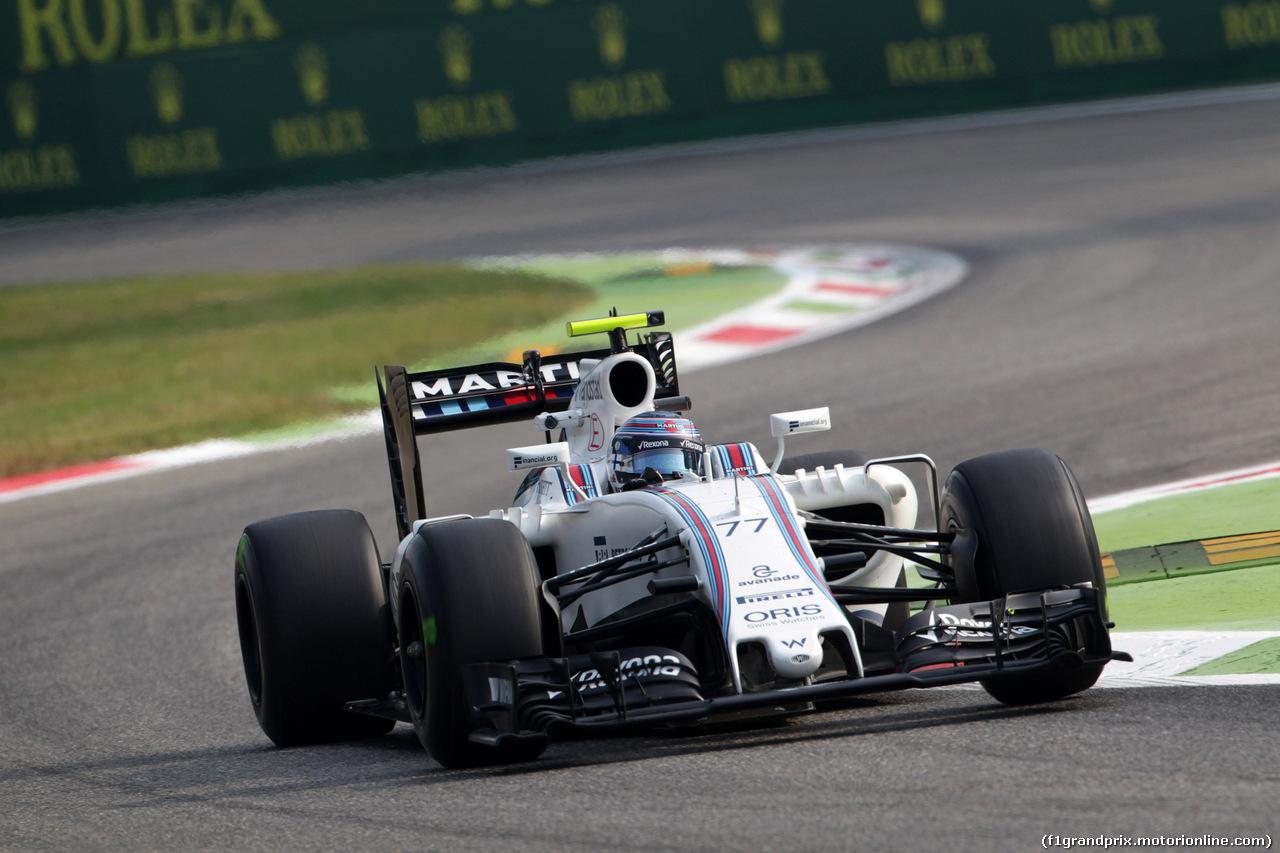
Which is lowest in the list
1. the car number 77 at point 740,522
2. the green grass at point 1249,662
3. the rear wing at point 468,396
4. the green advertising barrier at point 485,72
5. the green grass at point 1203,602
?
the green grass at point 1203,602

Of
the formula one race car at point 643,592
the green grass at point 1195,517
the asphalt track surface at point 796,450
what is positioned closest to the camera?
the asphalt track surface at point 796,450

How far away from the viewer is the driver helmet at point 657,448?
22.6ft

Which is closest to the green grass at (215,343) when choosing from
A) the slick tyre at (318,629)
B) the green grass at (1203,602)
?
the slick tyre at (318,629)

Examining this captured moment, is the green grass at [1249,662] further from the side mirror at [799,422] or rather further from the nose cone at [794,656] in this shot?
the side mirror at [799,422]

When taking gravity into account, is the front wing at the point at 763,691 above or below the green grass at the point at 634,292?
below

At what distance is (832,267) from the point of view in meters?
17.7

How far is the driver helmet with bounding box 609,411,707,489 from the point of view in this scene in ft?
22.6

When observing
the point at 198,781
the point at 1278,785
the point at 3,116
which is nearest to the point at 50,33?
the point at 3,116

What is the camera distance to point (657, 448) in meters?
6.91

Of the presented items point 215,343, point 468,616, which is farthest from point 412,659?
point 215,343

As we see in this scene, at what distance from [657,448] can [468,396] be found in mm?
1317

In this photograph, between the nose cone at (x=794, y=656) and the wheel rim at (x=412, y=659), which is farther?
the wheel rim at (x=412, y=659)

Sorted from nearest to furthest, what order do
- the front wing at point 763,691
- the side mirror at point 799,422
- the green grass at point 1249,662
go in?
1. the front wing at point 763,691
2. the green grass at point 1249,662
3. the side mirror at point 799,422

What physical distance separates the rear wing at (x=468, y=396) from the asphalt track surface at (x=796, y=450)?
1.15 meters
